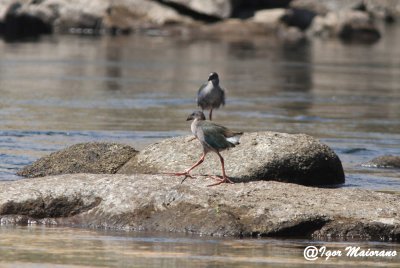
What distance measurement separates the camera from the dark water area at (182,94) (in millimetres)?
20047

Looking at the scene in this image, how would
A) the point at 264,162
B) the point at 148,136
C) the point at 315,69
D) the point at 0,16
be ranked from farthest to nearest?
the point at 0,16 → the point at 315,69 → the point at 148,136 → the point at 264,162

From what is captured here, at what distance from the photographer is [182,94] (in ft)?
95.8

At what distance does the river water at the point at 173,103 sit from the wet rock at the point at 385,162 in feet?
0.91

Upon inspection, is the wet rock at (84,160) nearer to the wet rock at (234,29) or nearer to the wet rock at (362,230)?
the wet rock at (362,230)

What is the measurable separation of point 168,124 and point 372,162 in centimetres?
589

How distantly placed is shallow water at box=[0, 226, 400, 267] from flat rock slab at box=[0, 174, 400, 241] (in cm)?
25

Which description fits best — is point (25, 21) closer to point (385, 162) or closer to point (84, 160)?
point (385, 162)

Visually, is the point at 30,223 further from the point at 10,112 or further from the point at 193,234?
the point at 10,112

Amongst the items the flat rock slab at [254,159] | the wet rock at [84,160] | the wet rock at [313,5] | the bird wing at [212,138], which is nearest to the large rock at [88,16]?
the wet rock at [313,5]

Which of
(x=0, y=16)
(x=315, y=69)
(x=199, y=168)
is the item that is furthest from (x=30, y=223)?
(x=0, y=16)

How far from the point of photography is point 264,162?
1406cm

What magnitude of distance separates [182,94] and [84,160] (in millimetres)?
13998

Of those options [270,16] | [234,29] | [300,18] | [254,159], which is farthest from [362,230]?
[300,18]

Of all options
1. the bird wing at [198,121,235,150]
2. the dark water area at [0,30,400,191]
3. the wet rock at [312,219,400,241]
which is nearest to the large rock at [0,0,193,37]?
the dark water area at [0,30,400,191]
